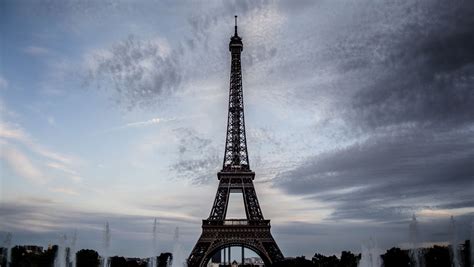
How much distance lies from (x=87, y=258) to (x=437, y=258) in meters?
40.0

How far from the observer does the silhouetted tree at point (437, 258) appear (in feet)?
162

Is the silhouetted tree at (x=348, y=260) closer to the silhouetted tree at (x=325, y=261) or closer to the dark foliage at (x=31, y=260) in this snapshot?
the silhouetted tree at (x=325, y=261)

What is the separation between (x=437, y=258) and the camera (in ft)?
167

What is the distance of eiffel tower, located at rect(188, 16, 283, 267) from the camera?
54906mm

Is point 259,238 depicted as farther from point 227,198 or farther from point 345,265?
point 345,265

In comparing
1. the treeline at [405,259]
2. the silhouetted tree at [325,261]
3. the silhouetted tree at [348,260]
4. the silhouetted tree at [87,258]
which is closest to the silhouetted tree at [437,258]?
the treeline at [405,259]

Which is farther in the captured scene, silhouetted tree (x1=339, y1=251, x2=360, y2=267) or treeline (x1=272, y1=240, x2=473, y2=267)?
silhouetted tree (x1=339, y1=251, x2=360, y2=267)

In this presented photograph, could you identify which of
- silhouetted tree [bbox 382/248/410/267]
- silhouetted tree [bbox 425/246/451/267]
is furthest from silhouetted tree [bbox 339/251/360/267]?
silhouetted tree [bbox 425/246/451/267]

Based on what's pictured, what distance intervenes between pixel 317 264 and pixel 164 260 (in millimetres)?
32411

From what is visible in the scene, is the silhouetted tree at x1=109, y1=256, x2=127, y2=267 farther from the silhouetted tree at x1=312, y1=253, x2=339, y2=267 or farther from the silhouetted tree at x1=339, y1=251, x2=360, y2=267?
the silhouetted tree at x1=339, y1=251, x2=360, y2=267

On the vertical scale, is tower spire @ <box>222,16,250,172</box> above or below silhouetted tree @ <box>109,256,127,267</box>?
above

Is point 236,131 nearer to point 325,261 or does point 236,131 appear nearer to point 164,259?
point 325,261

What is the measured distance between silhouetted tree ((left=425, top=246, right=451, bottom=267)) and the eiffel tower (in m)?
16.5

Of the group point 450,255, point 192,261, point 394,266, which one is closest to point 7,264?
point 192,261
